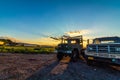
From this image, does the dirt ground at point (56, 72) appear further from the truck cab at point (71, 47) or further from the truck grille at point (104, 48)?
the truck cab at point (71, 47)

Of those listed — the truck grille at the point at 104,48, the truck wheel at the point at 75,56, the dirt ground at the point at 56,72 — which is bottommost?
the dirt ground at the point at 56,72

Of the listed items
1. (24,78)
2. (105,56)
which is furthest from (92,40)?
(24,78)

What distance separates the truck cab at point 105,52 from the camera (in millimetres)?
8805

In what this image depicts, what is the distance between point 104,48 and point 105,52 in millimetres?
315

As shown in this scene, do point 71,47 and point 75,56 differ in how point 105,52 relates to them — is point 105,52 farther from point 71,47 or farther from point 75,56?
point 75,56

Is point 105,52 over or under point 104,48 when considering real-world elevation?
under

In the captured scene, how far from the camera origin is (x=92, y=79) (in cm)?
688

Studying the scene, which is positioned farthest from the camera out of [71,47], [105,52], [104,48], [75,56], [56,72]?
[75,56]

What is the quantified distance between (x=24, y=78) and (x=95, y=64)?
6.67 m

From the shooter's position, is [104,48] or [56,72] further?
[104,48]

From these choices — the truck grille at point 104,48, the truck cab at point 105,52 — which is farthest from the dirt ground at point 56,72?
the truck grille at point 104,48

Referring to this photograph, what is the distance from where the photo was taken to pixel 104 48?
9.70 m

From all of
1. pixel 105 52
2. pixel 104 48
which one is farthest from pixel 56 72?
pixel 104 48

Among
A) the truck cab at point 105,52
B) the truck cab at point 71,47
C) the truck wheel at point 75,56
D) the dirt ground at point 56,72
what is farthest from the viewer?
the truck wheel at point 75,56
